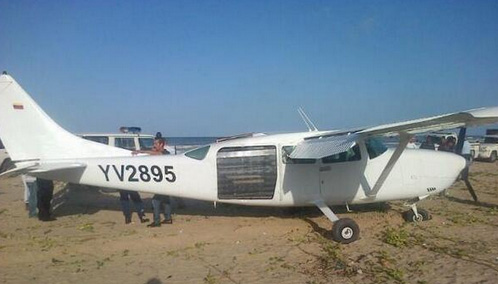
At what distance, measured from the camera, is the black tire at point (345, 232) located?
6.93 m

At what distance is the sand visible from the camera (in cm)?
538

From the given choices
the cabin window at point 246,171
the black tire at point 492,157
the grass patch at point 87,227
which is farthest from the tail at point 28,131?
the black tire at point 492,157

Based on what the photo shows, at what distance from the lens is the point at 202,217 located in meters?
9.53

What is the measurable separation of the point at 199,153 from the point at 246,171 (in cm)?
114

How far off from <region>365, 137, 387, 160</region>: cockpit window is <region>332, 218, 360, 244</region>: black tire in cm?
197

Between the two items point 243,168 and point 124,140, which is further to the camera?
point 124,140

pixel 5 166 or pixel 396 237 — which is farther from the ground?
pixel 5 166

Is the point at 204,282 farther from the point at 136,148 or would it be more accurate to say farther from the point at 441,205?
the point at 136,148

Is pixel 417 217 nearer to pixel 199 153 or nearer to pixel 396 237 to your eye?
pixel 396 237

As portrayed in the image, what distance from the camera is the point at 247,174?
7.88m

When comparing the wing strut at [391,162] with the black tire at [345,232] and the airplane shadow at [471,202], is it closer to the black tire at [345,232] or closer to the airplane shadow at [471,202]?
the black tire at [345,232]

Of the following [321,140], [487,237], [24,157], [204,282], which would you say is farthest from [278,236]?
[24,157]

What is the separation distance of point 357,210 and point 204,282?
222 inches

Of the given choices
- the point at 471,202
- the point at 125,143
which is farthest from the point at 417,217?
the point at 125,143
